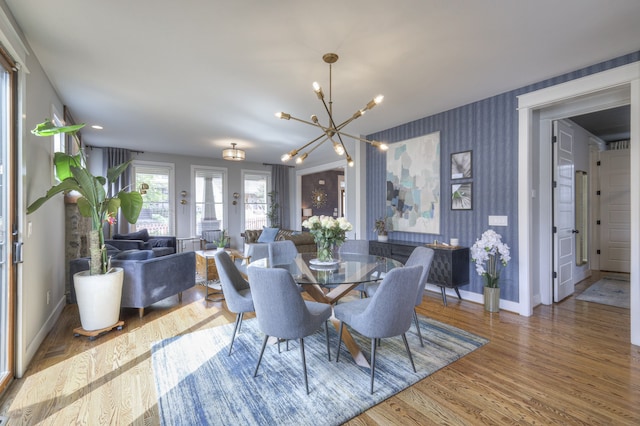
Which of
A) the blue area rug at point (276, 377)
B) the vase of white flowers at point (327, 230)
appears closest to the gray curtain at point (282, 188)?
the blue area rug at point (276, 377)

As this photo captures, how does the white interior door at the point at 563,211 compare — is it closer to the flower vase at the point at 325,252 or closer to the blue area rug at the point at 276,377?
the blue area rug at the point at 276,377

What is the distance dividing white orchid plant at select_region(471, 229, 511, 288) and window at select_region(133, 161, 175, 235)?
6.67 metres

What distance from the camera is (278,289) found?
77.0 inches

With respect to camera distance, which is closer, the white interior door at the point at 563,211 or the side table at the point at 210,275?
the white interior door at the point at 563,211

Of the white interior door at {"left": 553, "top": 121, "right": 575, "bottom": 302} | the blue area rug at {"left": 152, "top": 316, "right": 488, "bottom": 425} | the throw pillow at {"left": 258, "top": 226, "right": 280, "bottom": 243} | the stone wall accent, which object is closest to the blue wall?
the white interior door at {"left": 553, "top": 121, "right": 575, "bottom": 302}

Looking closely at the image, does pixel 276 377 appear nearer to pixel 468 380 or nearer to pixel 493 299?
pixel 468 380

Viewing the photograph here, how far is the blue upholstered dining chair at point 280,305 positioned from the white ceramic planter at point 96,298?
1.81 meters

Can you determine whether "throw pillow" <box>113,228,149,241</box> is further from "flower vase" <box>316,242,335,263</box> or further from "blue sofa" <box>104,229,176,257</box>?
"flower vase" <box>316,242,335,263</box>

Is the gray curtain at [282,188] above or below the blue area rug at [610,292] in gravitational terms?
above

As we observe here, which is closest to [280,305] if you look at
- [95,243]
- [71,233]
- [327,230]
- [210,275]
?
[327,230]

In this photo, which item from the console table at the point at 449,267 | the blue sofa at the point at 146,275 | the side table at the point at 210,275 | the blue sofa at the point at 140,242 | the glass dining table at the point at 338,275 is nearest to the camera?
the glass dining table at the point at 338,275

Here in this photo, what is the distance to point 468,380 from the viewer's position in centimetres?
219

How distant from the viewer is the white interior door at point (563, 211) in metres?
3.93

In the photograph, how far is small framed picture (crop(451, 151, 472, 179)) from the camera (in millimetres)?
4051
